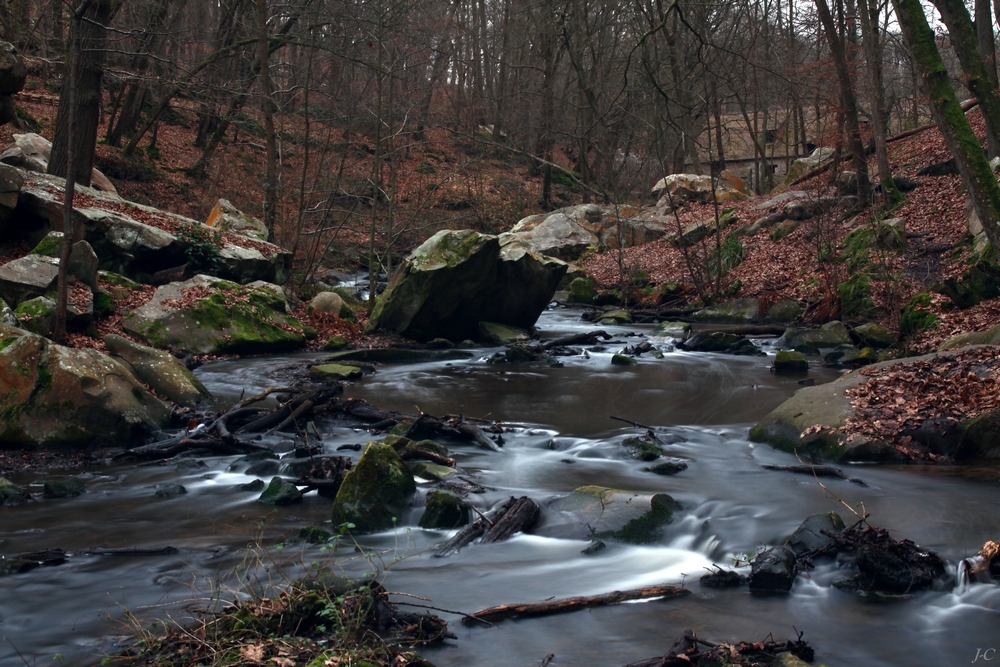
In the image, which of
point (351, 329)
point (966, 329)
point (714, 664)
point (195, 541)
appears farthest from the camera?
point (351, 329)

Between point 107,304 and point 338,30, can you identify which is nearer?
point 107,304

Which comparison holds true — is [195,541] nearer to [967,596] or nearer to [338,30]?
[967,596]

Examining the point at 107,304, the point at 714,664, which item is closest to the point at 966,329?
the point at 714,664

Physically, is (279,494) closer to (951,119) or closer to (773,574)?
(773,574)

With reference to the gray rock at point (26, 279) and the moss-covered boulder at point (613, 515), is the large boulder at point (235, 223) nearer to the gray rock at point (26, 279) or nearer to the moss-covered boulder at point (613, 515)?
the gray rock at point (26, 279)

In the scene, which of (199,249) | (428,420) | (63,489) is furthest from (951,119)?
(199,249)

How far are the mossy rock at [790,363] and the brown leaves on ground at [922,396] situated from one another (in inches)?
135

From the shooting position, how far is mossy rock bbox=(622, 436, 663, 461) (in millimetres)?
7789

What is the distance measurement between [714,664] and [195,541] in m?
3.77

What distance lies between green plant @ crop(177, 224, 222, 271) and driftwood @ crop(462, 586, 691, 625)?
12.9 m

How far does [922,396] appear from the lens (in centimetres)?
781

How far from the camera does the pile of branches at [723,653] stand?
142 inches

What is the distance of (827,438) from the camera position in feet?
24.4

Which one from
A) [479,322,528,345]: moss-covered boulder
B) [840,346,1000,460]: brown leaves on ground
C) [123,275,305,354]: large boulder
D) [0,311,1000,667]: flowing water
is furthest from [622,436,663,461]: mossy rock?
[123,275,305,354]: large boulder
